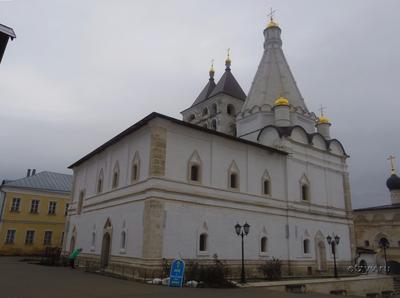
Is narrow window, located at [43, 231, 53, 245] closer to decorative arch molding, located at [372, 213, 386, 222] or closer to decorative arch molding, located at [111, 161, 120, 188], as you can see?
decorative arch molding, located at [111, 161, 120, 188]

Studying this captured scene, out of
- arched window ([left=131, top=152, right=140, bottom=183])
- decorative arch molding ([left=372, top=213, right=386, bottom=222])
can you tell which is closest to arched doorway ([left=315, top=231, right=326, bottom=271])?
arched window ([left=131, top=152, right=140, bottom=183])

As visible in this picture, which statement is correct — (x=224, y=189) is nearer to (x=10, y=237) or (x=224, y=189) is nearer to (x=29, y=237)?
(x=29, y=237)

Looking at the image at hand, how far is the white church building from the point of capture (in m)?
15.3

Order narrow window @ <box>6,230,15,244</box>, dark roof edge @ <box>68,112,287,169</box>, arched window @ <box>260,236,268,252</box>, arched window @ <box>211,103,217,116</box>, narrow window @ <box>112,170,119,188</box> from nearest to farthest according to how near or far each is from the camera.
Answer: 1. dark roof edge @ <box>68,112,287,169</box>
2. arched window @ <box>260,236,268,252</box>
3. narrow window @ <box>112,170,119,188</box>
4. arched window @ <box>211,103,217,116</box>
5. narrow window @ <box>6,230,15,244</box>

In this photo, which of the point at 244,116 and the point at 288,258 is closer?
the point at 288,258

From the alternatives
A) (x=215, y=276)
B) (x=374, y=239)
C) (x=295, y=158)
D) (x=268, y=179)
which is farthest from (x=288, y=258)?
(x=374, y=239)

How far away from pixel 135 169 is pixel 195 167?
9.36 feet

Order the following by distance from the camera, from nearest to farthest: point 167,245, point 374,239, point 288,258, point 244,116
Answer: point 167,245 → point 288,258 → point 244,116 → point 374,239

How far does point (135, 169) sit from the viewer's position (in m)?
16.8

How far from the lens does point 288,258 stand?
19.1 meters

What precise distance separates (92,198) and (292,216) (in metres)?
11.7

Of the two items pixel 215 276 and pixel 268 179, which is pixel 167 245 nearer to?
pixel 215 276

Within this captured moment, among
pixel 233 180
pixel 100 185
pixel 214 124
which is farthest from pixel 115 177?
pixel 214 124

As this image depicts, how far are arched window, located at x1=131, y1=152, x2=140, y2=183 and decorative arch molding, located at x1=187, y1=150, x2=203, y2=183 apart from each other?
2.36 m
